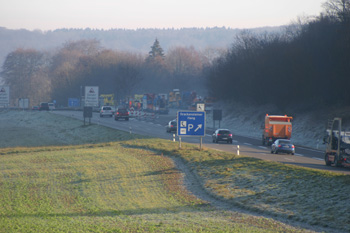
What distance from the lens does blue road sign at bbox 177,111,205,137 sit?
30172 mm

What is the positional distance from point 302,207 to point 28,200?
32.2 feet

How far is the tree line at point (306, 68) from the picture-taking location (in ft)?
180

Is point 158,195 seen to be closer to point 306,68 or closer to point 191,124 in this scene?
point 191,124

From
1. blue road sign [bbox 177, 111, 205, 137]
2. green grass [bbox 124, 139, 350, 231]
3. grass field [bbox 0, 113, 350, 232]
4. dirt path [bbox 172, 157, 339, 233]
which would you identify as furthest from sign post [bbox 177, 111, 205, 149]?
green grass [bbox 124, 139, 350, 231]

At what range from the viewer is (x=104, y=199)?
18.4 m

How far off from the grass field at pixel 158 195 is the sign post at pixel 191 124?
1.37 m

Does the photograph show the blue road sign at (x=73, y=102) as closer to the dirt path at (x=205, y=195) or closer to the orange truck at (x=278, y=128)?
the orange truck at (x=278, y=128)

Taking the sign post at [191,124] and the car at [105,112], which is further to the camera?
the car at [105,112]

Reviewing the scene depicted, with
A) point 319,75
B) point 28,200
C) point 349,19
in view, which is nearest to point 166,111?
point 319,75

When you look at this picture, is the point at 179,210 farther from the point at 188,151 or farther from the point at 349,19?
the point at 349,19

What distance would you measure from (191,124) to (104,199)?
41.7 ft

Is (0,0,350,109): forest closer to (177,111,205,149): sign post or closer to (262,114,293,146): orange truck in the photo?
(262,114,293,146): orange truck

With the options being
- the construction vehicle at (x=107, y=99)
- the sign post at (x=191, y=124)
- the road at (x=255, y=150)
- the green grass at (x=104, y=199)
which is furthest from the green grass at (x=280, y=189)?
the construction vehicle at (x=107, y=99)

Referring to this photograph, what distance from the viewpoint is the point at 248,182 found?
68.1 feet
